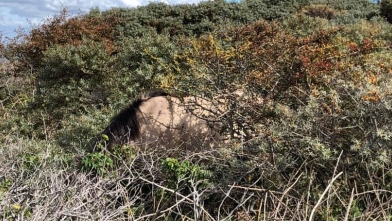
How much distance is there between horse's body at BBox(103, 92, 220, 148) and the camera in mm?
5395

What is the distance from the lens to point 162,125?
572cm

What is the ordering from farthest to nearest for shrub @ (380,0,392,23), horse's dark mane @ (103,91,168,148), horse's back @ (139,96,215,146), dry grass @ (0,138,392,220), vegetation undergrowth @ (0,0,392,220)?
shrub @ (380,0,392,23), horse's back @ (139,96,215,146), horse's dark mane @ (103,91,168,148), vegetation undergrowth @ (0,0,392,220), dry grass @ (0,138,392,220)

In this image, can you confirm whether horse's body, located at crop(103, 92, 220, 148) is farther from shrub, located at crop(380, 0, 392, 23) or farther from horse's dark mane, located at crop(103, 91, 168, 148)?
shrub, located at crop(380, 0, 392, 23)

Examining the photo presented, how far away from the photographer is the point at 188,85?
17.7 ft

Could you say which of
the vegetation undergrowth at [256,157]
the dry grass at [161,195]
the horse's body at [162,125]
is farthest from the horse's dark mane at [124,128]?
the dry grass at [161,195]

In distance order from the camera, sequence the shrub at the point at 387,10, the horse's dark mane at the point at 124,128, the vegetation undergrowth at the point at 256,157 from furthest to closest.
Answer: the shrub at the point at 387,10, the horse's dark mane at the point at 124,128, the vegetation undergrowth at the point at 256,157

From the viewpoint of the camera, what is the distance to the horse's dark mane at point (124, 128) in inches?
212

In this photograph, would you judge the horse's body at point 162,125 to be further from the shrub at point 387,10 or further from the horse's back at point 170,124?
the shrub at point 387,10

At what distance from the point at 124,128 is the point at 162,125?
0.45m

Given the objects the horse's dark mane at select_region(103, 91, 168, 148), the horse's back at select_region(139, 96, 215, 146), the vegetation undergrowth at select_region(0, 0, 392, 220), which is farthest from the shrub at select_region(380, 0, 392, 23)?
the horse's dark mane at select_region(103, 91, 168, 148)

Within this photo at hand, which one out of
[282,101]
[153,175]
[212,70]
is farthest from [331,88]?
[153,175]

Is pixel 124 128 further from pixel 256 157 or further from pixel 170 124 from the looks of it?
pixel 256 157

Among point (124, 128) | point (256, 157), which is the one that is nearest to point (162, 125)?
point (124, 128)

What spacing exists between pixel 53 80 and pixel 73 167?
4897mm
